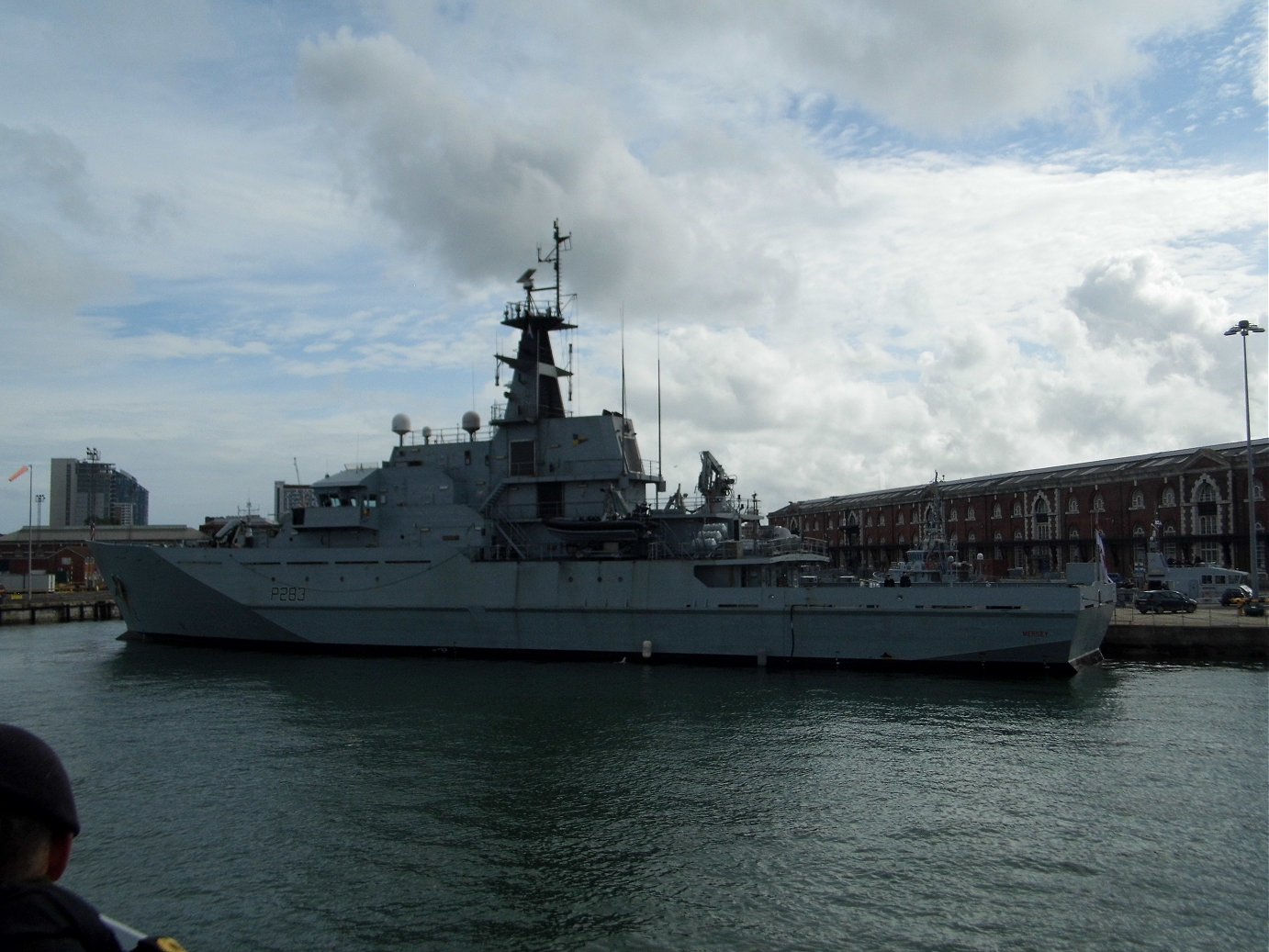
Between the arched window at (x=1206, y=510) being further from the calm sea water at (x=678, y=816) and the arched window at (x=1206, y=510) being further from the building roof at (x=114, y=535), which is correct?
the building roof at (x=114, y=535)

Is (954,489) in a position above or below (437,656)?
above

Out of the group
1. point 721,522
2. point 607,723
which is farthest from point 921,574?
point 607,723

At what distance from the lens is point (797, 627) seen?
78.3 ft

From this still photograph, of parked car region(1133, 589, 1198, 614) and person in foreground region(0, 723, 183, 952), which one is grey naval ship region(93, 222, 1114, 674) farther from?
person in foreground region(0, 723, 183, 952)

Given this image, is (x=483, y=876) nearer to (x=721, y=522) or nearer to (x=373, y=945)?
(x=373, y=945)

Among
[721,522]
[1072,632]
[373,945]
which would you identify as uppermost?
[721,522]

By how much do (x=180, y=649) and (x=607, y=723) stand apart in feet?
59.8

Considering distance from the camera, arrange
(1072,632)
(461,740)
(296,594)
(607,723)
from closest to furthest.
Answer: (461,740), (607,723), (1072,632), (296,594)

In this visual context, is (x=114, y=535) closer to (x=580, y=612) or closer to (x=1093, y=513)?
(x=580, y=612)

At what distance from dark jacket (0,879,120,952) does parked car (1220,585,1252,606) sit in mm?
39827

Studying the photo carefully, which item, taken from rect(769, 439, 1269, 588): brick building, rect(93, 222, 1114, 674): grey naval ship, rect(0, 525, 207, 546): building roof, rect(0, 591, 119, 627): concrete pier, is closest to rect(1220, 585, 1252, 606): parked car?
rect(769, 439, 1269, 588): brick building

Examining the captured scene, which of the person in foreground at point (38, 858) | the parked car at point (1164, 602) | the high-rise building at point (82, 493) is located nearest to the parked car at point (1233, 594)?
the parked car at point (1164, 602)

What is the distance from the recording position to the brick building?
41.9m

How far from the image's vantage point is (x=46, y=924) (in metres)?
1.87
